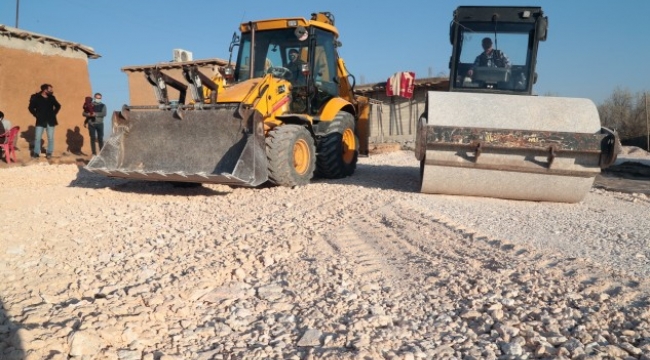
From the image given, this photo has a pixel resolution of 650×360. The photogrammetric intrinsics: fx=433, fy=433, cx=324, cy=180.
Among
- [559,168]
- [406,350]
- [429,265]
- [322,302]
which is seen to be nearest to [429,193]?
[559,168]

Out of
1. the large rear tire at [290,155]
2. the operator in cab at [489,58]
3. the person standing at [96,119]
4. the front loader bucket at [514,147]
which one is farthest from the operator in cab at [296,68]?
the person standing at [96,119]

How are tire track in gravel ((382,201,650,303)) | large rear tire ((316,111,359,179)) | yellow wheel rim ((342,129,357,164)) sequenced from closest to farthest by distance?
tire track in gravel ((382,201,650,303)), large rear tire ((316,111,359,179)), yellow wheel rim ((342,129,357,164))

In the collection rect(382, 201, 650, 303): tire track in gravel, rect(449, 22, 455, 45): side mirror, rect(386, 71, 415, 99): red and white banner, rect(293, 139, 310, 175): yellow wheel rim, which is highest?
rect(386, 71, 415, 99): red and white banner

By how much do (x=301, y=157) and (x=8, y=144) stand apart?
6715mm

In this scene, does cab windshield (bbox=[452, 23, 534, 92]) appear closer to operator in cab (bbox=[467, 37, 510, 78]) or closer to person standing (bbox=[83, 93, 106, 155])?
operator in cab (bbox=[467, 37, 510, 78])

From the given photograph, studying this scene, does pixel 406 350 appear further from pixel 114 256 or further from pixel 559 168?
pixel 559 168

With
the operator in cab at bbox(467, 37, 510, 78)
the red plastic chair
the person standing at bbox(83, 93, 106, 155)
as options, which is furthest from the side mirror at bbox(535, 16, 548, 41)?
the person standing at bbox(83, 93, 106, 155)

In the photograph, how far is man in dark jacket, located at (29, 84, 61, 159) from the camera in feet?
31.7

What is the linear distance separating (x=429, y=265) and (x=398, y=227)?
0.99 m

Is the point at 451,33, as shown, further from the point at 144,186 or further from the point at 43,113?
the point at 43,113

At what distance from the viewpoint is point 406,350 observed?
204 cm

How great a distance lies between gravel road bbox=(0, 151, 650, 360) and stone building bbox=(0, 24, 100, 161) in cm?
727

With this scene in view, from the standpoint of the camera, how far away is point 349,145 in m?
7.77

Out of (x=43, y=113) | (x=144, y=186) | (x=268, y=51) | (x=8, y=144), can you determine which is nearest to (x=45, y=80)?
(x=43, y=113)
